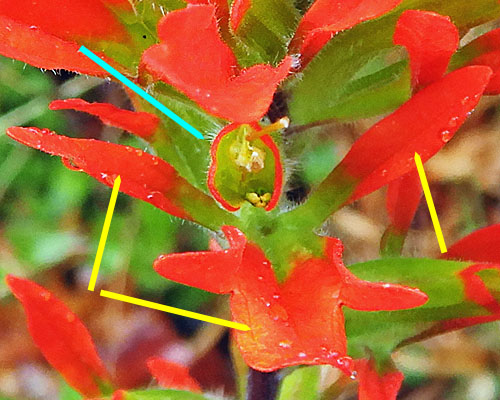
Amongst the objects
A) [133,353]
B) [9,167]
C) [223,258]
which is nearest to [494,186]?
[133,353]

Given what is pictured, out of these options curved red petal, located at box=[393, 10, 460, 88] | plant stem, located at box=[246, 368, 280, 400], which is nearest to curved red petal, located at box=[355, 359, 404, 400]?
plant stem, located at box=[246, 368, 280, 400]

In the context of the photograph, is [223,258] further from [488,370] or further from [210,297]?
[488,370]

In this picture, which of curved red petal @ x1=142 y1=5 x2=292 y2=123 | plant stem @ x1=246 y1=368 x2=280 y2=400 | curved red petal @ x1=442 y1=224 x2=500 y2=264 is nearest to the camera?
curved red petal @ x1=142 y1=5 x2=292 y2=123

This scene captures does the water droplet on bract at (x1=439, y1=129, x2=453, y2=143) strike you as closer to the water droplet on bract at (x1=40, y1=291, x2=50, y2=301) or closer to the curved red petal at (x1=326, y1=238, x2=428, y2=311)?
the curved red petal at (x1=326, y1=238, x2=428, y2=311)

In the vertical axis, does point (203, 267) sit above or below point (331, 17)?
below

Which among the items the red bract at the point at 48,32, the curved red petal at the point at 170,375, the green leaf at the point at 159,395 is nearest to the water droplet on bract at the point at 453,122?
the red bract at the point at 48,32

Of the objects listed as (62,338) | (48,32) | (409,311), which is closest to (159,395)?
(62,338)

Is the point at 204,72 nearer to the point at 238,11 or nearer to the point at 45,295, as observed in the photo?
the point at 238,11
